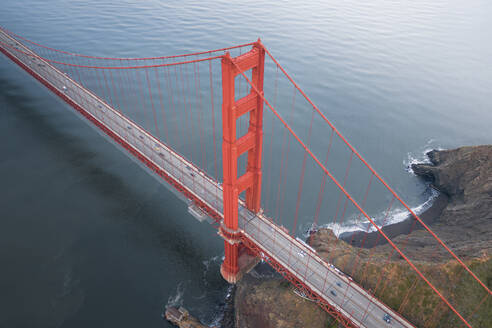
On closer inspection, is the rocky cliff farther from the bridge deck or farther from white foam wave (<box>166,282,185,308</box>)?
white foam wave (<box>166,282,185,308</box>)

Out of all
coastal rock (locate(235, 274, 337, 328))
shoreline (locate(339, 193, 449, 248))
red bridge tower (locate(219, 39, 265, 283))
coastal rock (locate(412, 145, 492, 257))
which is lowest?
shoreline (locate(339, 193, 449, 248))

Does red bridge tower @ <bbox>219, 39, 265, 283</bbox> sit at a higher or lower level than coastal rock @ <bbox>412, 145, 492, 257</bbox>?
higher

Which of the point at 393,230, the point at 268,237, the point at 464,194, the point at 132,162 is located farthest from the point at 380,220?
the point at 132,162

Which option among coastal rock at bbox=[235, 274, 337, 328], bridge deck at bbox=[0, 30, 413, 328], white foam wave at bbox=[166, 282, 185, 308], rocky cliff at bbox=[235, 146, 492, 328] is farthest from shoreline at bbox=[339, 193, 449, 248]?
white foam wave at bbox=[166, 282, 185, 308]

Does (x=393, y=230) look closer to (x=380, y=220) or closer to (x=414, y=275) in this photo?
(x=380, y=220)

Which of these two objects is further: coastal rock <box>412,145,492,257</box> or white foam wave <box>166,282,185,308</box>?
coastal rock <box>412,145,492,257</box>
